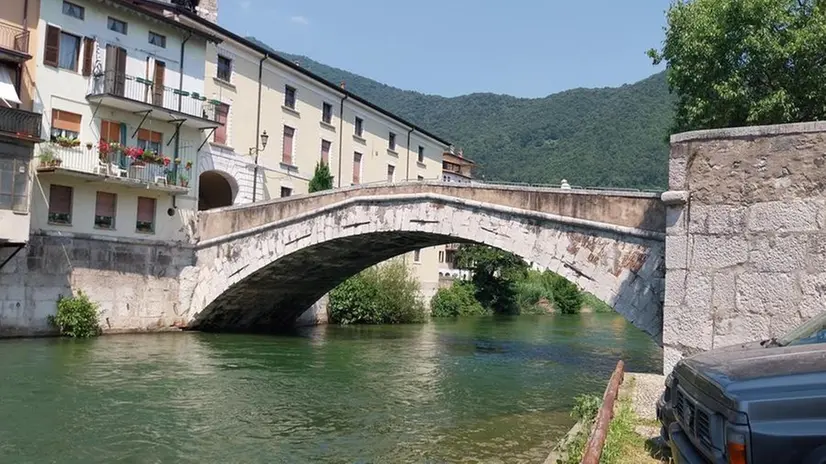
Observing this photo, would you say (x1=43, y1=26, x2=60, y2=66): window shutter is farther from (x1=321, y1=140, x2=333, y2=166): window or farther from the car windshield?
the car windshield

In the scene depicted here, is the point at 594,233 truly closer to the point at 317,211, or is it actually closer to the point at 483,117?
the point at 317,211

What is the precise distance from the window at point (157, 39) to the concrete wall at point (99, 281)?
6425 mm

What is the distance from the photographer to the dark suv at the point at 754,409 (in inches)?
132

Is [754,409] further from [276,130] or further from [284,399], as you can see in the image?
[276,130]

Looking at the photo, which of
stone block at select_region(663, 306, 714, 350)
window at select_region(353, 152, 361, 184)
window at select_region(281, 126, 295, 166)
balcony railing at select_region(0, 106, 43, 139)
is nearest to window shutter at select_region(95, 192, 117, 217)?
balcony railing at select_region(0, 106, 43, 139)

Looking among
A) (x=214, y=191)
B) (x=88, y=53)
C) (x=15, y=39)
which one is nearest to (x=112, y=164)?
(x=88, y=53)

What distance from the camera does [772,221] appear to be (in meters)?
9.31

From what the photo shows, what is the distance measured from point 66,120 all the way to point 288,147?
36.9 feet

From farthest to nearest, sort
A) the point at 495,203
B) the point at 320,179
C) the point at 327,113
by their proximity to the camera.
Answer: the point at 327,113 < the point at 320,179 < the point at 495,203

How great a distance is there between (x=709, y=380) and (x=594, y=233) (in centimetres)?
1176

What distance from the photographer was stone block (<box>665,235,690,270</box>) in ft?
32.8

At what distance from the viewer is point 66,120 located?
20984 mm

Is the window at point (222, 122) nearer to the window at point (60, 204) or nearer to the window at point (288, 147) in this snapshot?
the window at point (288, 147)

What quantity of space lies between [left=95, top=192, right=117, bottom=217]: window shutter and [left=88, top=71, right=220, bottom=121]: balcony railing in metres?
3.04
